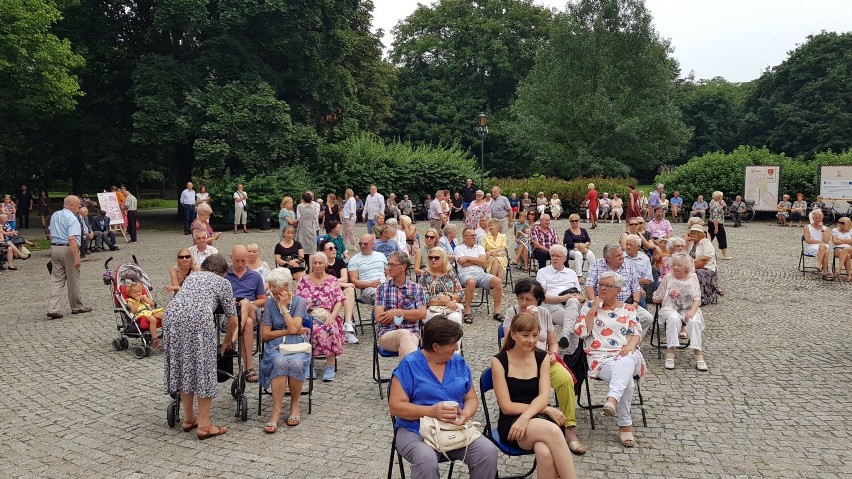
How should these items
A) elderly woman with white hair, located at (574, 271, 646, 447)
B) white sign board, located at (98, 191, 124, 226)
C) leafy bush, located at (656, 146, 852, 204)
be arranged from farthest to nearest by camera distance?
leafy bush, located at (656, 146, 852, 204), white sign board, located at (98, 191, 124, 226), elderly woman with white hair, located at (574, 271, 646, 447)

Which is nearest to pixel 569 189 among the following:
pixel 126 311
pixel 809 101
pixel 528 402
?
pixel 126 311

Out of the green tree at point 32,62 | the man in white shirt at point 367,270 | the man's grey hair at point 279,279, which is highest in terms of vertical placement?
the green tree at point 32,62

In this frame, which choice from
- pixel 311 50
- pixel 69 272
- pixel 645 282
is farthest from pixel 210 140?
pixel 645 282

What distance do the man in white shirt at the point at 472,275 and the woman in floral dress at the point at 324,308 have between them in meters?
2.83

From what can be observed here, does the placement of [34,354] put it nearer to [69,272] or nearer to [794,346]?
[69,272]

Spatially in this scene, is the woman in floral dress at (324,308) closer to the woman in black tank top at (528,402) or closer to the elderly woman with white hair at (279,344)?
the elderly woman with white hair at (279,344)

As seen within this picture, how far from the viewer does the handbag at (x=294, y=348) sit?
6145mm

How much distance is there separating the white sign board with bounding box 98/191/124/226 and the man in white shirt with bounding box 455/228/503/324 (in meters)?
14.7

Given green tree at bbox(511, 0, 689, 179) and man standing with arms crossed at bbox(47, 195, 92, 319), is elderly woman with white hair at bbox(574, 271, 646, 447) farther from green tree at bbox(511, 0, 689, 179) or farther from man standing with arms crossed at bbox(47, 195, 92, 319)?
green tree at bbox(511, 0, 689, 179)

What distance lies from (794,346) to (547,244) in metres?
4.90

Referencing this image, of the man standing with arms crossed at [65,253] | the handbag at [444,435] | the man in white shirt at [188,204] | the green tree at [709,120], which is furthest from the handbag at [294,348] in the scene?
the green tree at [709,120]

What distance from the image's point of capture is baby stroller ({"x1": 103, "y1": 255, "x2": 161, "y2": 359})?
27.5 feet

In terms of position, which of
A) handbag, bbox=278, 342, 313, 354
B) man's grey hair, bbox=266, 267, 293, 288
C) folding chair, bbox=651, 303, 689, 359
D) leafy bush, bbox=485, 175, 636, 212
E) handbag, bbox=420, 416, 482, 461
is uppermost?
leafy bush, bbox=485, 175, 636, 212

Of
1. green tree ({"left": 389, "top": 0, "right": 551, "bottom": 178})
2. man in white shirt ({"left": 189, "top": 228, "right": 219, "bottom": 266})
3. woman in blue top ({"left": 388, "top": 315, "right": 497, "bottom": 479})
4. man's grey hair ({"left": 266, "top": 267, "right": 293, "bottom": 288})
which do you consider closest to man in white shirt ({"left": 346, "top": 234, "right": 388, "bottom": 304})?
man in white shirt ({"left": 189, "top": 228, "right": 219, "bottom": 266})
